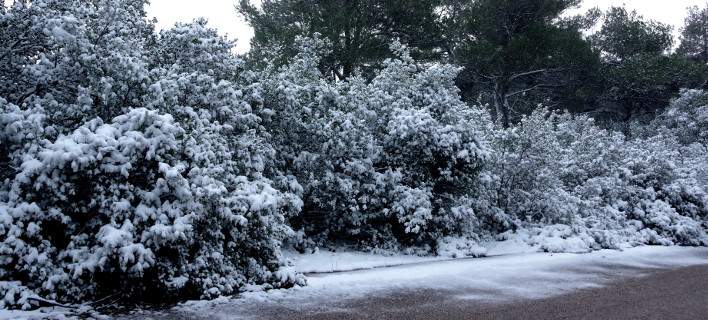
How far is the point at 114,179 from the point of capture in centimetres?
607

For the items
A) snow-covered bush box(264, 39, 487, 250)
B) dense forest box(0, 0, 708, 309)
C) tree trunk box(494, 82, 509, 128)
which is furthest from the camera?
tree trunk box(494, 82, 509, 128)

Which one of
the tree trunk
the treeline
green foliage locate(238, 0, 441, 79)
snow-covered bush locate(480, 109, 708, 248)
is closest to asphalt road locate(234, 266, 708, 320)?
snow-covered bush locate(480, 109, 708, 248)

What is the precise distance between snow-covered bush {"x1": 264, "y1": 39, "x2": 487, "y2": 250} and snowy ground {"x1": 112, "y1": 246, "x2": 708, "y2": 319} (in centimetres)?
108

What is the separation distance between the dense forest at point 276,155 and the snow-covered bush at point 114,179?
0.09ft

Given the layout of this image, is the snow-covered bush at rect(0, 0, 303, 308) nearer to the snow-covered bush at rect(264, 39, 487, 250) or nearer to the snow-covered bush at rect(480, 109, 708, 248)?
the snow-covered bush at rect(264, 39, 487, 250)

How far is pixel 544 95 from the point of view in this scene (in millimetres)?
25484

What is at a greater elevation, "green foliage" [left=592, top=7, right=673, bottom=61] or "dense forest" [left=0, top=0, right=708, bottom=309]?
"green foliage" [left=592, top=7, right=673, bottom=61]

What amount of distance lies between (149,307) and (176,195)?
143 cm

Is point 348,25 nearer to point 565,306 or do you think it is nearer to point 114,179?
point 114,179

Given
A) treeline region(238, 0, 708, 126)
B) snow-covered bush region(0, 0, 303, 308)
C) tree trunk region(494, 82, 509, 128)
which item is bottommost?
snow-covered bush region(0, 0, 303, 308)

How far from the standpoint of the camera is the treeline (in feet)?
62.3

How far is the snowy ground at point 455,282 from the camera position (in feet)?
19.8

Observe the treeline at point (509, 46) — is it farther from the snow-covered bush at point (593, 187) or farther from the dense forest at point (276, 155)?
the snow-covered bush at point (593, 187)

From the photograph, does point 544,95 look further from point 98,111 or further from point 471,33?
point 98,111
